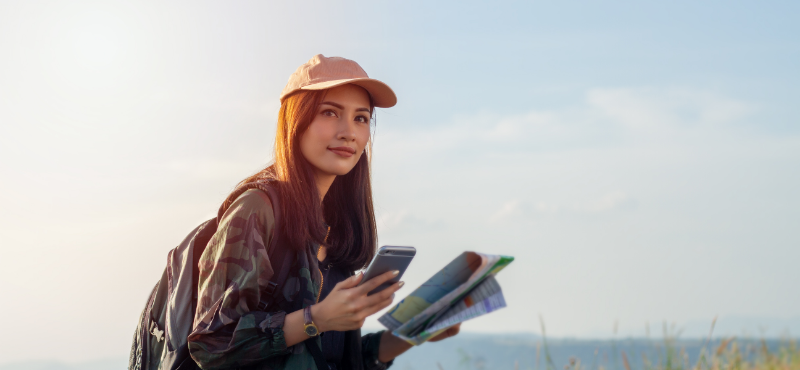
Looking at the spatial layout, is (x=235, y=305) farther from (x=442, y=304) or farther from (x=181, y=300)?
(x=442, y=304)

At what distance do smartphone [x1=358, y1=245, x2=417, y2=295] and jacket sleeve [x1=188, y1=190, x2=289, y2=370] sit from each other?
440mm

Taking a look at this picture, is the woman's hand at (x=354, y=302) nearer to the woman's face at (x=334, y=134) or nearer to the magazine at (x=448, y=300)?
the magazine at (x=448, y=300)

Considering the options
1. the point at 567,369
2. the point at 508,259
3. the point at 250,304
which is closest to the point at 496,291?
the point at 508,259

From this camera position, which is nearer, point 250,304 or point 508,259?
point 508,259

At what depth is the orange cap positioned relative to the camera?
2984mm

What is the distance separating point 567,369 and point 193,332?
2669 mm

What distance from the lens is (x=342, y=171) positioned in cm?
304

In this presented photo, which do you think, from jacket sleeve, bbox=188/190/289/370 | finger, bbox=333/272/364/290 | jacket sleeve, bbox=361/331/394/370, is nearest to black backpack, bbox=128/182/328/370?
jacket sleeve, bbox=188/190/289/370

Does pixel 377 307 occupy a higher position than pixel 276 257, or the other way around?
pixel 276 257

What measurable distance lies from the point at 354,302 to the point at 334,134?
3.27 ft

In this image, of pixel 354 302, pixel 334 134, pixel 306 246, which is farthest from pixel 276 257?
pixel 334 134

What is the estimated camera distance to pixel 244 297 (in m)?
2.43

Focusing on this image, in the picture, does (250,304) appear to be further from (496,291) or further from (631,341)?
(631,341)

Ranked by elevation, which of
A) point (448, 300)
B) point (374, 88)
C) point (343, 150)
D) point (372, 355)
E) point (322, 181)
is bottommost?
point (372, 355)
